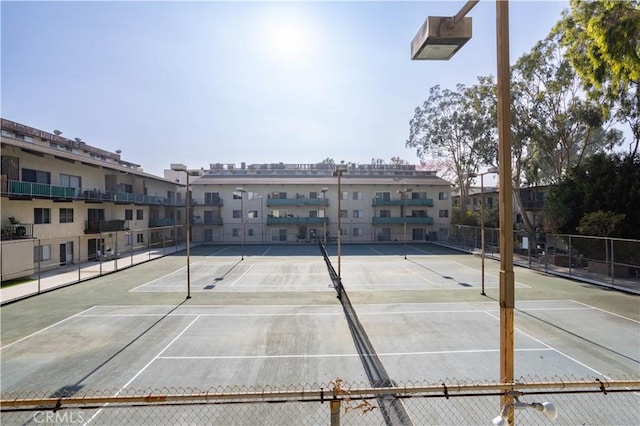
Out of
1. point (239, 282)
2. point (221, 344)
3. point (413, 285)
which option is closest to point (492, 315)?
point (413, 285)

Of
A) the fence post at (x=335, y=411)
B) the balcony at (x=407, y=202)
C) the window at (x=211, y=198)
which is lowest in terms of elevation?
the fence post at (x=335, y=411)

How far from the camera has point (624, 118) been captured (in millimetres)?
30344

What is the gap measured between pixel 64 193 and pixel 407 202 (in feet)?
149

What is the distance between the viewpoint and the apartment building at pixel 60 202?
82.8ft

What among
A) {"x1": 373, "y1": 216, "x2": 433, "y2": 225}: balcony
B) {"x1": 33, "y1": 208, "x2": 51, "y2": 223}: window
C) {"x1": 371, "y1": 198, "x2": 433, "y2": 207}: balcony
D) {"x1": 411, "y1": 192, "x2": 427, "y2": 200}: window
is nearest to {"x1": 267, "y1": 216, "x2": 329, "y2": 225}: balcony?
{"x1": 373, "y1": 216, "x2": 433, "y2": 225}: balcony

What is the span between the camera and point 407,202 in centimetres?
5669

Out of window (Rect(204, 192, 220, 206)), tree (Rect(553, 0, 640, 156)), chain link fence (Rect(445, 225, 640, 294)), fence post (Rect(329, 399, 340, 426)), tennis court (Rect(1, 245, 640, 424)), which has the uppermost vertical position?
tree (Rect(553, 0, 640, 156))

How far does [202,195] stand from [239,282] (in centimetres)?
3464

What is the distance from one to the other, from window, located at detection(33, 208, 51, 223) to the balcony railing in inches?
68.6

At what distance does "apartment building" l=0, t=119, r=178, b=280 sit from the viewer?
Result: 25.2m

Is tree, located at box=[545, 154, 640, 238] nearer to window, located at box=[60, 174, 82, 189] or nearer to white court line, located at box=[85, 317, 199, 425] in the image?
white court line, located at box=[85, 317, 199, 425]

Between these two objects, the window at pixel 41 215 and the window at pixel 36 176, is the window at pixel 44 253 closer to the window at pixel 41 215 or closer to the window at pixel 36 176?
the window at pixel 41 215

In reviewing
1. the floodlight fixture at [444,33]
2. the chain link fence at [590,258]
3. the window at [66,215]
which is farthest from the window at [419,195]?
the floodlight fixture at [444,33]

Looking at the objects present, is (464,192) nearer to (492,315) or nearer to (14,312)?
(492,315)
